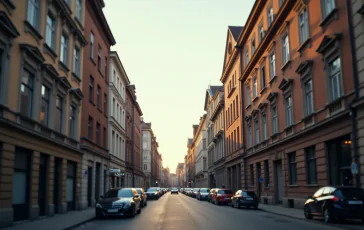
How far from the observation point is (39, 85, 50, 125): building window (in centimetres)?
1986

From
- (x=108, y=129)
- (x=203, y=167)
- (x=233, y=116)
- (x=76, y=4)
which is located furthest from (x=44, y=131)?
(x=203, y=167)

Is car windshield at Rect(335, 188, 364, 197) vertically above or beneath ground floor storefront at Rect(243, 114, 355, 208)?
beneath

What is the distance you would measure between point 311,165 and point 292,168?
3609 millimetres

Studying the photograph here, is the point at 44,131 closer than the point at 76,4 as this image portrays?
Yes

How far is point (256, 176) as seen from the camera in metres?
36.4

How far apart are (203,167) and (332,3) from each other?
73272 mm

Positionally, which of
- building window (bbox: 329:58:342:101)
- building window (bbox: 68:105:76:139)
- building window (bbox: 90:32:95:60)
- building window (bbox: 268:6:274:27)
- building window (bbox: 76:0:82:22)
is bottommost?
building window (bbox: 68:105:76:139)

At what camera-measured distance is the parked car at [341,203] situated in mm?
14664

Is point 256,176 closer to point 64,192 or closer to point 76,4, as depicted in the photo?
point 64,192

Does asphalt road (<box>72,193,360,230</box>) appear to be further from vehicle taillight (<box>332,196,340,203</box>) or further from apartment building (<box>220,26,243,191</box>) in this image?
apartment building (<box>220,26,243,191</box>)

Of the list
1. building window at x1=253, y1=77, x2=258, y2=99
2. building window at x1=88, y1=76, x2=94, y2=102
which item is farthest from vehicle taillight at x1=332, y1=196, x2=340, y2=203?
building window at x1=253, y1=77, x2=258, y2=99

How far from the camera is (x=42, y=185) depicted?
20375 millimetres

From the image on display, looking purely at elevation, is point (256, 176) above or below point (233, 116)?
below

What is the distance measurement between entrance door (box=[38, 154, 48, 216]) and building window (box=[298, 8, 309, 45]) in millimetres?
16108
